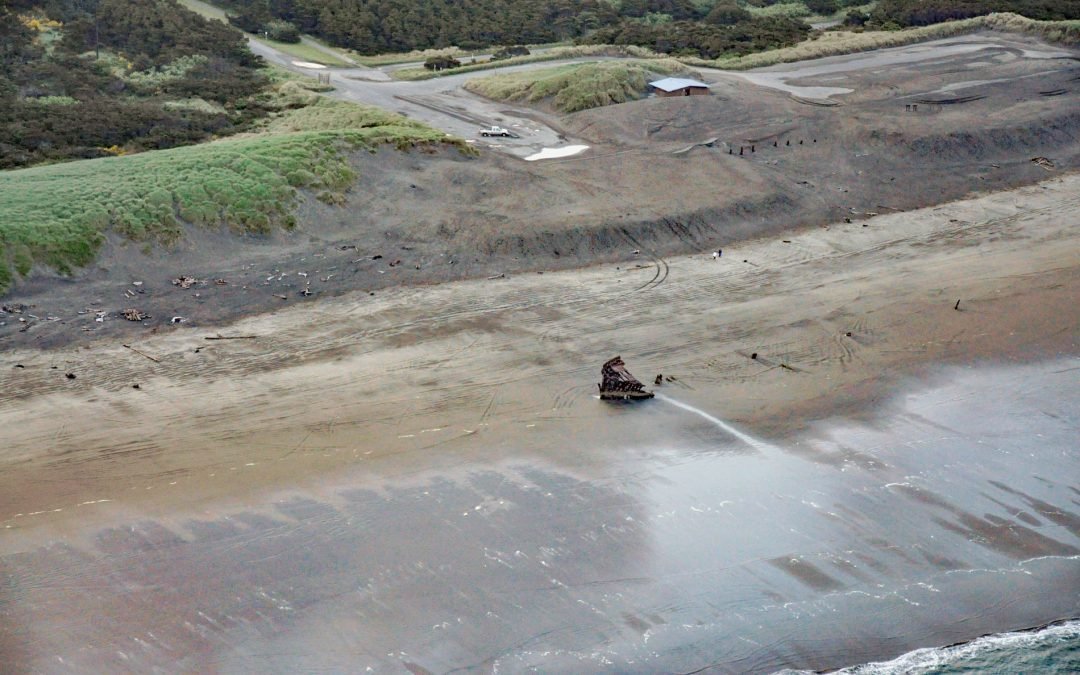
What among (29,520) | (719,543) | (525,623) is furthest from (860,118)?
(29,520)

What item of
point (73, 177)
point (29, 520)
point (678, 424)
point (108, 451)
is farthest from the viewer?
point (73, 177)

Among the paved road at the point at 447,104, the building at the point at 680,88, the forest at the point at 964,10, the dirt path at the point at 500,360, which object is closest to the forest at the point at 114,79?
the paved road at the point at 447,104

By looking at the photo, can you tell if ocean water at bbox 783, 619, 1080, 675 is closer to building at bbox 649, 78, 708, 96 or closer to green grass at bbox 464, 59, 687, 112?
green grass at bbox 464, 59, 687, 112

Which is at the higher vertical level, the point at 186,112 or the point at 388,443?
the point at 186,112

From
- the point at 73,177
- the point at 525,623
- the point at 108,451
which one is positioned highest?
the point at 73,177

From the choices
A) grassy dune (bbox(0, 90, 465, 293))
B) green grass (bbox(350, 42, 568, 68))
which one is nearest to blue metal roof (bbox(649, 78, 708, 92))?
grassy dune (bbox(0, 90, 465, 293))

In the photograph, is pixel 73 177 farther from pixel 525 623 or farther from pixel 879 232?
pixel 879 232

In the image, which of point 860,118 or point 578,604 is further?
point 860,118
